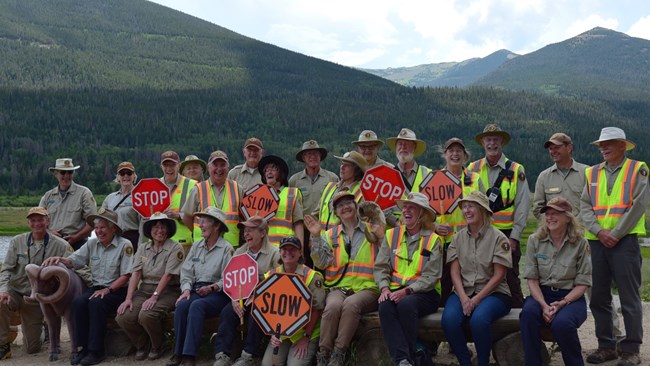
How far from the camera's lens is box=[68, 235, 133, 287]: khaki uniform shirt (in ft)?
33.9

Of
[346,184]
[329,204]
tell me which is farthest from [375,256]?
[346,184]

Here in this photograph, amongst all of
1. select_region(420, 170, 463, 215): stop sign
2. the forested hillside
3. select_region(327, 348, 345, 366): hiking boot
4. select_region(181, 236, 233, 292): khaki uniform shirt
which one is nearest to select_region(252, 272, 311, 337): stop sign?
select_region(327, 348, 345, 366): hiking boot

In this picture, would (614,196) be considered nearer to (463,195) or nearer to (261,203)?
(463,195)

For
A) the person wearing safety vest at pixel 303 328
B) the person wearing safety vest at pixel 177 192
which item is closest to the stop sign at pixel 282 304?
the person wearing safety vest at pixel 303 328

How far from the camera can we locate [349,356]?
352 inches

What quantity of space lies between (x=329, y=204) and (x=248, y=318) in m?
1.82

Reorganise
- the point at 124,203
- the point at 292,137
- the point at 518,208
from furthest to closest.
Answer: the point at 292,137, the point at 124,203, the point at 518,208

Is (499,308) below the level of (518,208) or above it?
below

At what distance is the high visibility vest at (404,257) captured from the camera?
8.73 metres

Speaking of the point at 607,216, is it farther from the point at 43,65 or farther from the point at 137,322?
the point at 43,65

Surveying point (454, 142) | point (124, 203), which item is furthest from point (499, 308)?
point (124, 203)

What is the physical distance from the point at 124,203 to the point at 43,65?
19783 cm

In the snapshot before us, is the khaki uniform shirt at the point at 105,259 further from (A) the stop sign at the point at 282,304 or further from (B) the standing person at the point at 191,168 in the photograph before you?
(A) the stop sign at the point at 282,304

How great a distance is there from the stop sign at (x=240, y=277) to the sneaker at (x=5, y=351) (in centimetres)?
368
